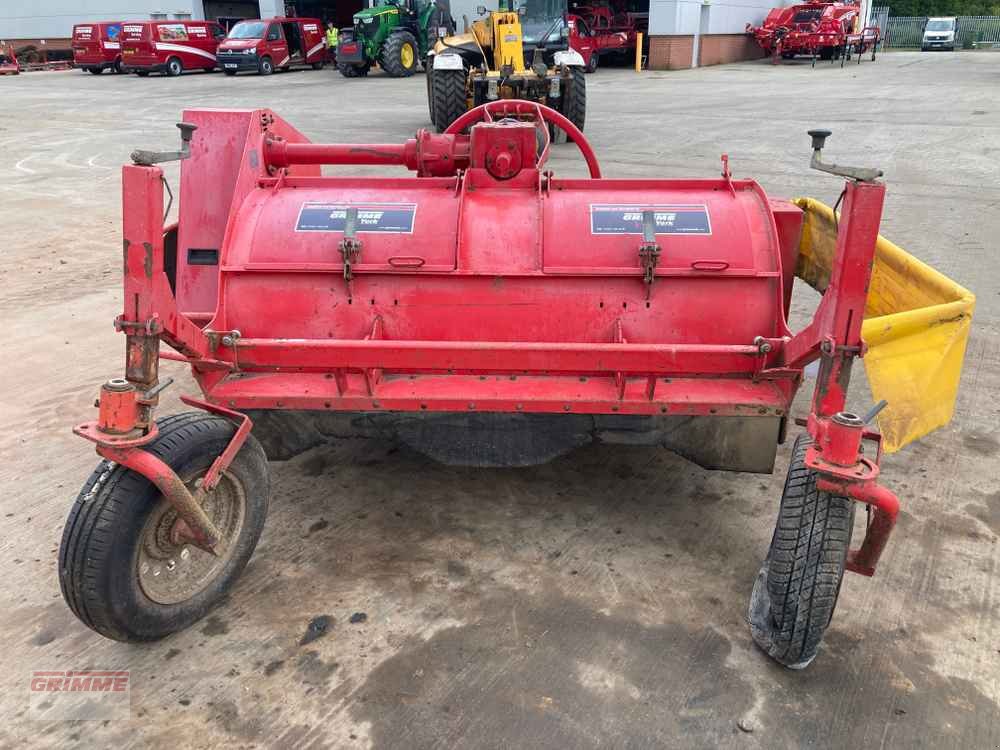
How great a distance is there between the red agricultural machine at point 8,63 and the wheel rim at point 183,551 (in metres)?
30.9

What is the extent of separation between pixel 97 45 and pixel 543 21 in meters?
18.0

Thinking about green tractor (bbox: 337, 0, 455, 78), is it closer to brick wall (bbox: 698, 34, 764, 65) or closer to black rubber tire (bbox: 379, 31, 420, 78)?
black rubber tire (bbox: 379, 31, 420, 78)

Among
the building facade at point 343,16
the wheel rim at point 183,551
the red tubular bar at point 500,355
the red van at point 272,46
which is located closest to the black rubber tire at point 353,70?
the red van at point 272,46

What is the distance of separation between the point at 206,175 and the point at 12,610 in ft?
6.14

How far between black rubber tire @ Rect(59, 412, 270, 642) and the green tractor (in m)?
21.7

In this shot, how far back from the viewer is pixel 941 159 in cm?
1088

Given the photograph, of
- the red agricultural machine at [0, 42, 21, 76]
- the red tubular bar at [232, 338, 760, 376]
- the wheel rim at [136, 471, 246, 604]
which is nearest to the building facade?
the red agricultural machine at [0, 42, 21, 76]

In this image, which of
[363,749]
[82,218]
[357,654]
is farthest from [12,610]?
[82,218]

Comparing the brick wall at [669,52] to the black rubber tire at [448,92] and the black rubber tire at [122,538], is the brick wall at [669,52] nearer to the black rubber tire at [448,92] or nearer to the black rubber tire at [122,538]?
the black rubber tire at [448,92]

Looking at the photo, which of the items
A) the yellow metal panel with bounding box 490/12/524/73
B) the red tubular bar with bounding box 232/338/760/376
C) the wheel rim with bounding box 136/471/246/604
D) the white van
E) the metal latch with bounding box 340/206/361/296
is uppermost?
the white van

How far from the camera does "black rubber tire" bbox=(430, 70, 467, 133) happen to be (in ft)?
40.6

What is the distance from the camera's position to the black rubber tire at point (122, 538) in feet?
7.64

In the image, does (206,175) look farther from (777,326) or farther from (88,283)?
(88,283)

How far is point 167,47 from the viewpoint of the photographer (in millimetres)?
24531
